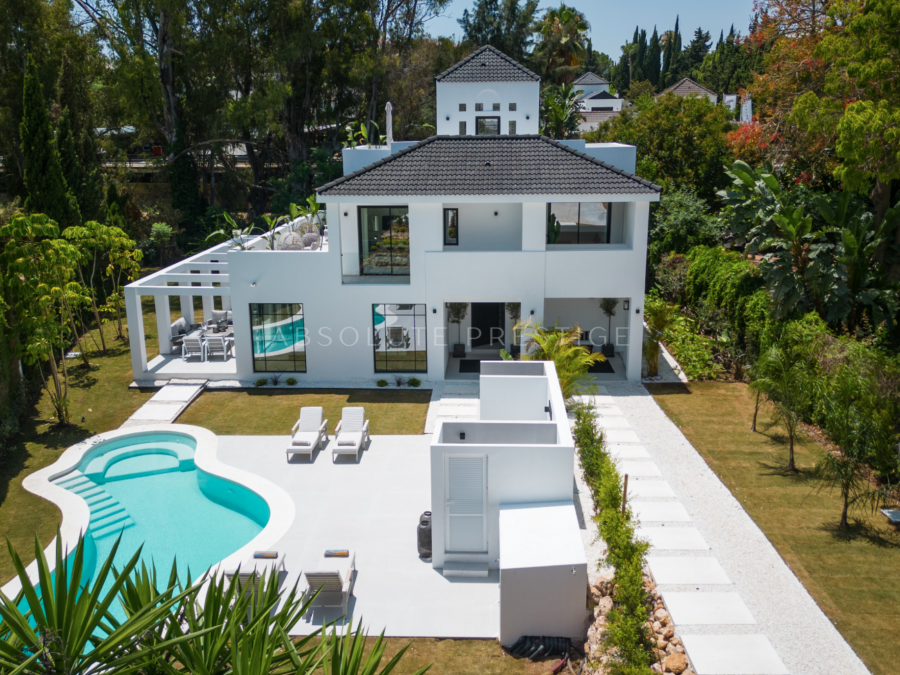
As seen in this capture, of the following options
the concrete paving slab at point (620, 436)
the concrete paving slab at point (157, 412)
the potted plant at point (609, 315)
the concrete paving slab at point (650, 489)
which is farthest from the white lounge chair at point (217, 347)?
the concrete paving slab at point (650, 489)

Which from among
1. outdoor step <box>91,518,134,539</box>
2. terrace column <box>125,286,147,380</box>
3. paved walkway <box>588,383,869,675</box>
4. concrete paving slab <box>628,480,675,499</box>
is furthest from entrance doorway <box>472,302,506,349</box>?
outdoor step <box>91,518,134,539</box>

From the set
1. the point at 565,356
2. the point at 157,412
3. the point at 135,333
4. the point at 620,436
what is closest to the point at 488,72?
the point at 565,356

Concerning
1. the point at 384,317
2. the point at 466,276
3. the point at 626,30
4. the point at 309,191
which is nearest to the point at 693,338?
the point at 466,276

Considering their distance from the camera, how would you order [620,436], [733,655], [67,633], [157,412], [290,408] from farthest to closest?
1. [290,408]
2. [157,412]
3. [620,436]
4. [733,655]
5. [67,633]

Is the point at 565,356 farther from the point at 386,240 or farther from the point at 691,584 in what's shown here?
the point at 691,584

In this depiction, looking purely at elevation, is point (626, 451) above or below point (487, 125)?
below

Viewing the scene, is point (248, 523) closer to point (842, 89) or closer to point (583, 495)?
point (583, 495)

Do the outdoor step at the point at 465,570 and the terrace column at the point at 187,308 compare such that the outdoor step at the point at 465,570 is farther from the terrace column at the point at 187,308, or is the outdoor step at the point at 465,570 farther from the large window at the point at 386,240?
the terrace column at the point at 187,308

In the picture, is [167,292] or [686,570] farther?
[167,292]
